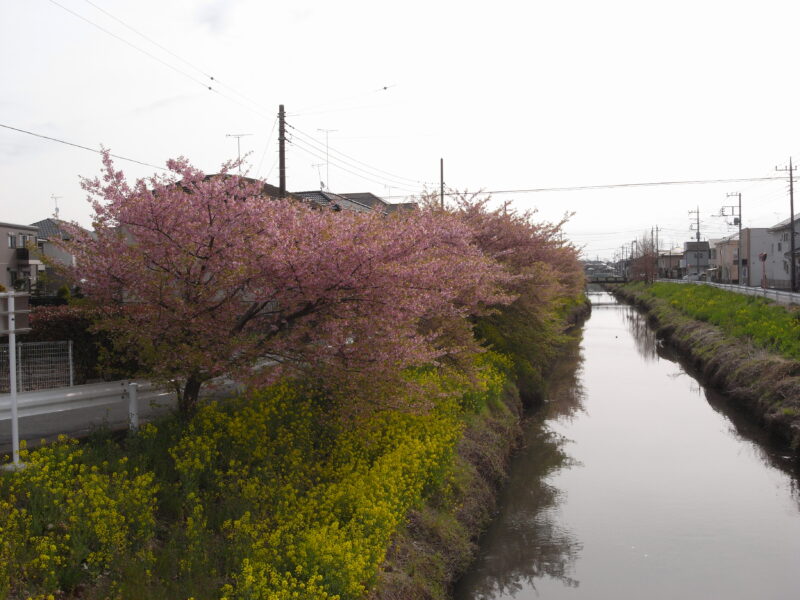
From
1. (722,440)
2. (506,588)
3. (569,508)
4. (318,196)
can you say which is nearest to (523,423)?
(722,440)

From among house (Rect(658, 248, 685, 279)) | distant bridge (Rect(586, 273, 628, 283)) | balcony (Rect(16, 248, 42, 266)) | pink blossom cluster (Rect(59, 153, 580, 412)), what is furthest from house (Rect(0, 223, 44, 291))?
house (Rect(658, 248, 685, 279))

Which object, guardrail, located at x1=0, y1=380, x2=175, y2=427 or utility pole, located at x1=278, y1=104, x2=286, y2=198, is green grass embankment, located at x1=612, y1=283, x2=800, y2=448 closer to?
utility pole, located at x1=278, y1=104, x2=286, y2=198

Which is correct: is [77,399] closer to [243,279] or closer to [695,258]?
[243,279]

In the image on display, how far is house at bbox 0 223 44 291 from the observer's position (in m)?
39.9

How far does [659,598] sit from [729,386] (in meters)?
15.3

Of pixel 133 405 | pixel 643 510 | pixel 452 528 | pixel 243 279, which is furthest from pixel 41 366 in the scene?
pixel 643 510

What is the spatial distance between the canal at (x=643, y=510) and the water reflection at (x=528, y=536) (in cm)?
2

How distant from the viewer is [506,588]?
9.67 m

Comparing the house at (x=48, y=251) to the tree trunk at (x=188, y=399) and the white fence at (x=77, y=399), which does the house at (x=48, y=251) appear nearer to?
the white fence at (x=77, y=399)

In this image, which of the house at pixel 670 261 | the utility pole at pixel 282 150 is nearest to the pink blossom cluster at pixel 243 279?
the utility pole at pixel 282 150

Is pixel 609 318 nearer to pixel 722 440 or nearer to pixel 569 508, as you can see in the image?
pixel 722 440

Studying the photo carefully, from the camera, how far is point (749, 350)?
23.9 m

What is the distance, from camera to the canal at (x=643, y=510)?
32.2 feet

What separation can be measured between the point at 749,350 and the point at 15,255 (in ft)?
132
